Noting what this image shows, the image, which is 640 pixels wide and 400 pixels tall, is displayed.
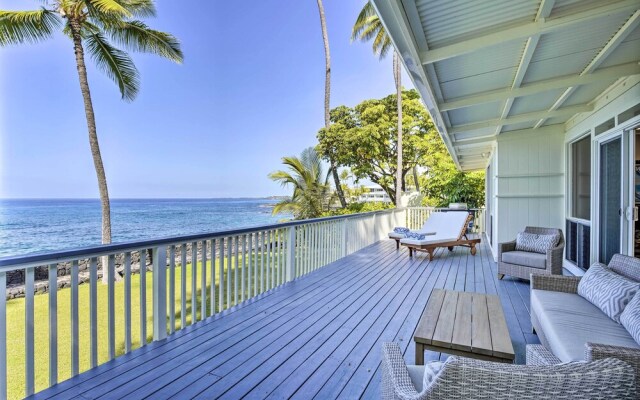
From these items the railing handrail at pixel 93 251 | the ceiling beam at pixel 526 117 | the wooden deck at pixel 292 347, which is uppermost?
the ceiling beam at pixel 526 117

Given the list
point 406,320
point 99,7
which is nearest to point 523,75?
point 406,320

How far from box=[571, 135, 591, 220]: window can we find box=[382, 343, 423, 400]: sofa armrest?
4.74m

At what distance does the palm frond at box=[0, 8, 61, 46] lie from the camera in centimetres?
783

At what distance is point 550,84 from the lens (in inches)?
144

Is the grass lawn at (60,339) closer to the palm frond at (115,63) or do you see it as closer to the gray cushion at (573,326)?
the gray cushion at (573,326)

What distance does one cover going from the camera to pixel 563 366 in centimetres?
96

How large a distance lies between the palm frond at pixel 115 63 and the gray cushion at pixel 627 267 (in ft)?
38.4

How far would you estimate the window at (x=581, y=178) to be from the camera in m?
4.87

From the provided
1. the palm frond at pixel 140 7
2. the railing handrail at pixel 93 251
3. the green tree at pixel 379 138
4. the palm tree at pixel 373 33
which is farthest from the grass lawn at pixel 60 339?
the palm tree at pixel 373 33

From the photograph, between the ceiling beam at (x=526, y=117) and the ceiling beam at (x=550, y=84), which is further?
the ceiling beam at (x=526, y=117)

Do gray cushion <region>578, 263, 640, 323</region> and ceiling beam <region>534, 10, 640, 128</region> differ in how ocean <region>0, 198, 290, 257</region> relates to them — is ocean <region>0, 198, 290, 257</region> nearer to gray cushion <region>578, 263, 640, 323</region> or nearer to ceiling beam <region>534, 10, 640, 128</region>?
ceiling beam <region>534, 10, 640, 128</region>

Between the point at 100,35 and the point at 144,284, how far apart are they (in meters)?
9.86

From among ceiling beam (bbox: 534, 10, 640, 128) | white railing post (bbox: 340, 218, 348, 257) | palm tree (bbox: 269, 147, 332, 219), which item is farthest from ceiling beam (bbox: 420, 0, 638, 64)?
palm tree (bbox: 269, 147, 332, 219)

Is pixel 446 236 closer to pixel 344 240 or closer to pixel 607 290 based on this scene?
pixel 344 240
